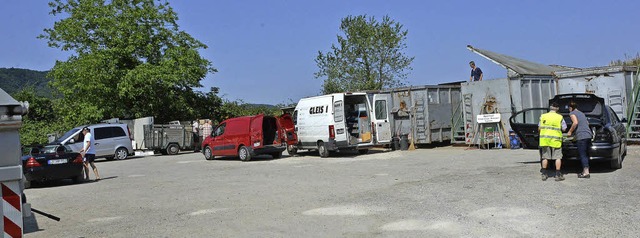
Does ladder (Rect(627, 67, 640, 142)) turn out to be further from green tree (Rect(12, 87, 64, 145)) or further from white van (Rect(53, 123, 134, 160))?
green tree (Rect(12, 87, 64, 145))

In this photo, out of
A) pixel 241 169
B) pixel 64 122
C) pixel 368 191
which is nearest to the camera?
pixel 368 191

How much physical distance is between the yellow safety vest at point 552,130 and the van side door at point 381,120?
975cm

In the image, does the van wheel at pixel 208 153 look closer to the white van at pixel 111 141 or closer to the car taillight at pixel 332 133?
the car taillight at pixel 332 133

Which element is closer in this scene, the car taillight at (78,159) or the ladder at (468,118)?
the car taillight at (78,159)

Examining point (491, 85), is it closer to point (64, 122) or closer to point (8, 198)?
point (8, 198)

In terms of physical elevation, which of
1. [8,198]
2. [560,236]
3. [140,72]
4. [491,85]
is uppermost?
[140,72]

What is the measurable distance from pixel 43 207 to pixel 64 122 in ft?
88.9

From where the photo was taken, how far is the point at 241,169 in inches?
659

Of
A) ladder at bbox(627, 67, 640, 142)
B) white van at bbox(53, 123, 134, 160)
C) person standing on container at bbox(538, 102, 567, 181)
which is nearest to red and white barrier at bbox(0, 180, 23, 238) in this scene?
person standing on container at bbox(538, 102, 567, 181)

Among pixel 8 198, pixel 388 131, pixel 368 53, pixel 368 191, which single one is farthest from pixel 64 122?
pixel 8 198

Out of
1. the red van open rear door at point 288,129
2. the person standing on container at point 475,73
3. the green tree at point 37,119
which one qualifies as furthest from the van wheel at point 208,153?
the green tree at point 37,119

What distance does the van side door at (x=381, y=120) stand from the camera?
2005 cm

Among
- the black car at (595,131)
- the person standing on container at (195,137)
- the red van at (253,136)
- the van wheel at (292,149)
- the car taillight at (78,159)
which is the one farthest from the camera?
the person standing on container at (195,137)

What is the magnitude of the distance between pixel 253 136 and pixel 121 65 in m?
18.2
